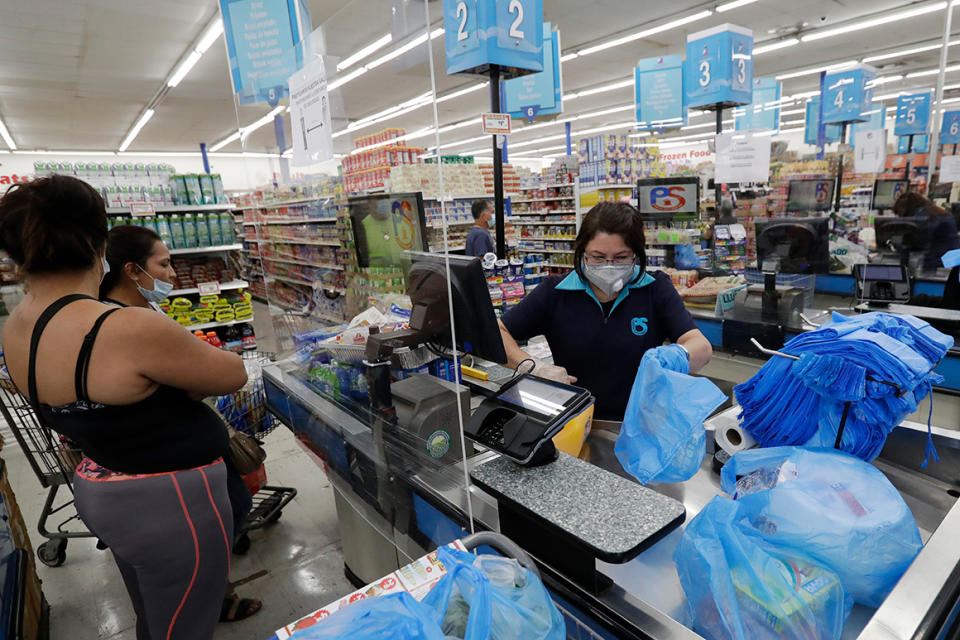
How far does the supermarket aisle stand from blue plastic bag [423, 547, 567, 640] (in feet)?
7.18

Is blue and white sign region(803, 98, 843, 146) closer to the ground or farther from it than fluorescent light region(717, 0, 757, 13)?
closer to the ground

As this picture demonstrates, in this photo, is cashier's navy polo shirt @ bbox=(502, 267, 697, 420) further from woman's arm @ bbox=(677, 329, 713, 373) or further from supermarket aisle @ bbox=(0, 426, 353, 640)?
supermarket aisle @ bbox=(0, 426, 353, 640)

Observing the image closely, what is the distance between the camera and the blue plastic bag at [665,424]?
1.23 meters

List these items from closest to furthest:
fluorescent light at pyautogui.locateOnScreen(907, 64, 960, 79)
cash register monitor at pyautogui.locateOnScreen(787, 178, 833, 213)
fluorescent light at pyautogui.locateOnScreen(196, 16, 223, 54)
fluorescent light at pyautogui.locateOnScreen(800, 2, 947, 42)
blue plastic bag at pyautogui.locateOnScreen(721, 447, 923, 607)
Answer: blue plastic bag at pyautogui.locateOnScreen(721, 447, 923, 607) < cash register monitor at pyautogui.locateOnScreen(787, 178, 833, 213) < fluorescent light at pyautogui.locateOnScreen(196, 16, 223, 54) < fluorescent light at pyautogui.locateOnScreen(800, 2, 947, 42) < fluorescent light at pyautogui.locateOnScreen(907, 64, 960, 79)

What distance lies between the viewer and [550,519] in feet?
3.14

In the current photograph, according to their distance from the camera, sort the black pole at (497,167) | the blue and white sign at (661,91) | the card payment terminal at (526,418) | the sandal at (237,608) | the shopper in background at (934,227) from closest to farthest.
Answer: the card payment terminal at (526,418), the sandal at (237,608), the black pole at (497,167), the shopper in background at (934,227), the blue and white sign at (661,91)

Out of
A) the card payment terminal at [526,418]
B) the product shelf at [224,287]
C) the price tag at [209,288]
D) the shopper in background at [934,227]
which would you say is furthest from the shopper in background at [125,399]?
the shopper in background at [934,227]

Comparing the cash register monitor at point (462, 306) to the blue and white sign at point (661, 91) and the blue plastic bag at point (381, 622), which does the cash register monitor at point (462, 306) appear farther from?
the blue and white sign at point (661, 91)

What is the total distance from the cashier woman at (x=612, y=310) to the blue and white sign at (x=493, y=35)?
72.6 inches

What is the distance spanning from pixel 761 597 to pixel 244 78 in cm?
300

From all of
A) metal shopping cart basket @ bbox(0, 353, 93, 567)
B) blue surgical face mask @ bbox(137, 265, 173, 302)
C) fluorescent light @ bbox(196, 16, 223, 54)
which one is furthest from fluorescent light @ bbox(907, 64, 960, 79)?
metal shopping cart basket @ bbox(0, 353, 93, 567)

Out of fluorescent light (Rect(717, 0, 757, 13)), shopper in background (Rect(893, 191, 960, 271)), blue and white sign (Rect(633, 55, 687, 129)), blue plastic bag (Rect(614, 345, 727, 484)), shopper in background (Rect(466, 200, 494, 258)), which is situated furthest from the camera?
fluorescent light (Rect(717, 0, 757, 13))

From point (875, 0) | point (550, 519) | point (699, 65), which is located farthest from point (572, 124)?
point (550, 519)

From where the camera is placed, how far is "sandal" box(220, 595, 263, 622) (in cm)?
246
